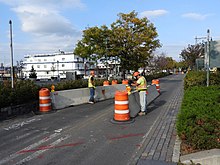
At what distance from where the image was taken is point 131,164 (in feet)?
14.9

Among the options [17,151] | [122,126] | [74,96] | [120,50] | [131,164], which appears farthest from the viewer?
[120,50]

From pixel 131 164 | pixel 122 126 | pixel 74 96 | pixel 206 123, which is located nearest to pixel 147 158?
pixel 131 164

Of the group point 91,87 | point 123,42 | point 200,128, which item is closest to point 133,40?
point 123,42

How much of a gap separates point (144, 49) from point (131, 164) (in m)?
27.4

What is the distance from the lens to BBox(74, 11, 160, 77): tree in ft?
95.6

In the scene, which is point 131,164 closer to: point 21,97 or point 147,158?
point 147,158

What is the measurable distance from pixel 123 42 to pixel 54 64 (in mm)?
73990

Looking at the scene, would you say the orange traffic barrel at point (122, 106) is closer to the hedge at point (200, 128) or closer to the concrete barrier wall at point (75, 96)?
the hedge at point (200, 128)

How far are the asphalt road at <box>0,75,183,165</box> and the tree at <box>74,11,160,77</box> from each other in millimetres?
20529

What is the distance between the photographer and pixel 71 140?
20.3ft

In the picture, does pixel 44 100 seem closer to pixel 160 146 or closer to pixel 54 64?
pixel 160 146

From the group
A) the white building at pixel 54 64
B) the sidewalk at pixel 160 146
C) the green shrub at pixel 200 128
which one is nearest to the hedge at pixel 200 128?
the green shrub at pixel 200 128

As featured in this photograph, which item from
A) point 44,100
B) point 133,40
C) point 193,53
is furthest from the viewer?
point 193,53

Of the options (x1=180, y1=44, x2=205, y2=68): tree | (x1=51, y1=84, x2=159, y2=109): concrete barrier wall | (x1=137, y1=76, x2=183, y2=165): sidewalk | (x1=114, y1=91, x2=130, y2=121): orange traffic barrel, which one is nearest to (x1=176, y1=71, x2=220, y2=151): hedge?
(x1=137, y1=76, x2=183, y2=165): sidewalk
